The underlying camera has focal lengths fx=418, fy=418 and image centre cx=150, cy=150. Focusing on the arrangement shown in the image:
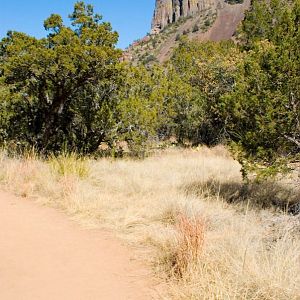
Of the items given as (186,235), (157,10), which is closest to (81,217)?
(186,235)

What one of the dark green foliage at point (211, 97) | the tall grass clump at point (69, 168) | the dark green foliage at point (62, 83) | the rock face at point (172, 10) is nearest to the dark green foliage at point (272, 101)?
the tall grass clump at point (69, 168)

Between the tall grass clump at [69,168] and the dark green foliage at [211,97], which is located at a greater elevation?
the dark green foliage at [211,97]

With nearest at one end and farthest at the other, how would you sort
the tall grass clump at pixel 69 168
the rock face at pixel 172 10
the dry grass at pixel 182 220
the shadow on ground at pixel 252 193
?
the dry grass at pixel 182 220 → the shadow on ground at pixel 252 193 → the tall grass clump at pixel 69 168 → the rock face at pixel 172 10

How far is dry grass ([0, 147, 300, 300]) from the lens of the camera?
4.09 m

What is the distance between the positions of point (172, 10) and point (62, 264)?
15707 centimetres

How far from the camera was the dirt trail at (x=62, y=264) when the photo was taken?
13.4 feet

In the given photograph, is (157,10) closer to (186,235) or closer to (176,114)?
(176,114)

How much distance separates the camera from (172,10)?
152625mm

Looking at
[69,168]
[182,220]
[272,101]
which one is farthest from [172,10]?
[182,220]

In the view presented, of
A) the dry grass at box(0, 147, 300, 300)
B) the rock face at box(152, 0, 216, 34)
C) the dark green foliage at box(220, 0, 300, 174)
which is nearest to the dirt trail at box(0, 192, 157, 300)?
the dry grass at box(0, 147, 300, 300)

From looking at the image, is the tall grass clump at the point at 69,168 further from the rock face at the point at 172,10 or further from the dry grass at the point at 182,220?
the rock face at the point at 172,10

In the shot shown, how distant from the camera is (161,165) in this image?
42.1 ft

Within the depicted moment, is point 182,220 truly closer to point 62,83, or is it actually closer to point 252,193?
point 252,193

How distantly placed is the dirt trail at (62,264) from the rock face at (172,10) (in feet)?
472
